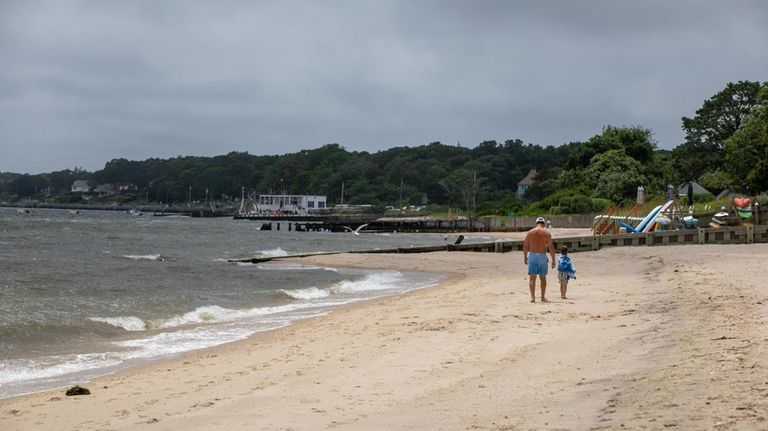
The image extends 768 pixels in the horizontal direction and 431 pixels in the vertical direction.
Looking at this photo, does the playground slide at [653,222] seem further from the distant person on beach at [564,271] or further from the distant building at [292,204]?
the distant building at [292,204]

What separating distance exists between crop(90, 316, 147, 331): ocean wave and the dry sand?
3390mm

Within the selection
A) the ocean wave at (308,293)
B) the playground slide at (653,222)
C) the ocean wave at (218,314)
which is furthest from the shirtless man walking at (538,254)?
the playground slide at (653,222)

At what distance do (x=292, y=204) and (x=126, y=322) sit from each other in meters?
145

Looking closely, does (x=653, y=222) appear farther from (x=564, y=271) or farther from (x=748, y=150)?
(x=748, y=150)

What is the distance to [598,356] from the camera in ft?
30.9

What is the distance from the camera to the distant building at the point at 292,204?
522ft

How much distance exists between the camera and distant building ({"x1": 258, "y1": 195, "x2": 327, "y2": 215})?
15900 cm

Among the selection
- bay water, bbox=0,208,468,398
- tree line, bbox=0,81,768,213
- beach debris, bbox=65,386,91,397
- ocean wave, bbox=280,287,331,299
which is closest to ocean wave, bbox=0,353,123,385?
bay water, bbox=0,208,468,398

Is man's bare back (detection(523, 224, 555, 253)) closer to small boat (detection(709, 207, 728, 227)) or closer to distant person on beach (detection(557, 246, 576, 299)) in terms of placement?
distant person on beach (detection(557, 246, 576, 299))

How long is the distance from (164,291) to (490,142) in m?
171

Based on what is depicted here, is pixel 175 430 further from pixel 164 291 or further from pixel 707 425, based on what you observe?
pixel 164 291

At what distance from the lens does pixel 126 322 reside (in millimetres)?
17156

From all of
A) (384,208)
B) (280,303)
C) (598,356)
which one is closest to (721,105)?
(280,303)

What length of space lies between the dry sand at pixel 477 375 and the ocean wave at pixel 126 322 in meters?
3.39
